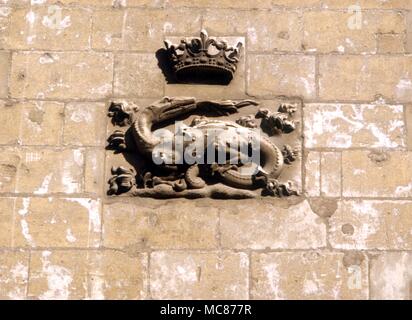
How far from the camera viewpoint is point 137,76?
681 cm

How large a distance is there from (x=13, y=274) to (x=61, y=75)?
1299mm

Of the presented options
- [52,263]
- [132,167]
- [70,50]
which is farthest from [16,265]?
[70,50]

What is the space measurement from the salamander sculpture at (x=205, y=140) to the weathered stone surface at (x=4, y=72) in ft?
2.78

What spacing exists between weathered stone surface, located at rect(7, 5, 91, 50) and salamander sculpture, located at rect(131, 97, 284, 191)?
669 mm

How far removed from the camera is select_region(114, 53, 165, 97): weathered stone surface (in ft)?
22.2

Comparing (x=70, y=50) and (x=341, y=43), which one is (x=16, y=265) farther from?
(x=341, y=43)

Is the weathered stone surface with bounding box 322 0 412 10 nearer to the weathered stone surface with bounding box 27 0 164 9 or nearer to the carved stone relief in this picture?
the carved stone relief

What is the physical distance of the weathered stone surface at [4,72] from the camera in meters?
6.78

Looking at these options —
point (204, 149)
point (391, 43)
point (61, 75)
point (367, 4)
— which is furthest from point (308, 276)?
point (61, 75)

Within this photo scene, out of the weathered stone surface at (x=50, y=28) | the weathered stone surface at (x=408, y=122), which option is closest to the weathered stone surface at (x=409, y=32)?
the weathered stone surface at (x=408, y=122)


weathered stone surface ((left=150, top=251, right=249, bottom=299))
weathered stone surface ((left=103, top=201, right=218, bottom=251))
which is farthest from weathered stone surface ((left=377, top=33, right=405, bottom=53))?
weathered stone surface ((left=150, top=251, right=249, bottom=299))

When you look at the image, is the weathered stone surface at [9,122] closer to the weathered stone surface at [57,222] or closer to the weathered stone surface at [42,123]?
the weathered stone surface at [42,123]
